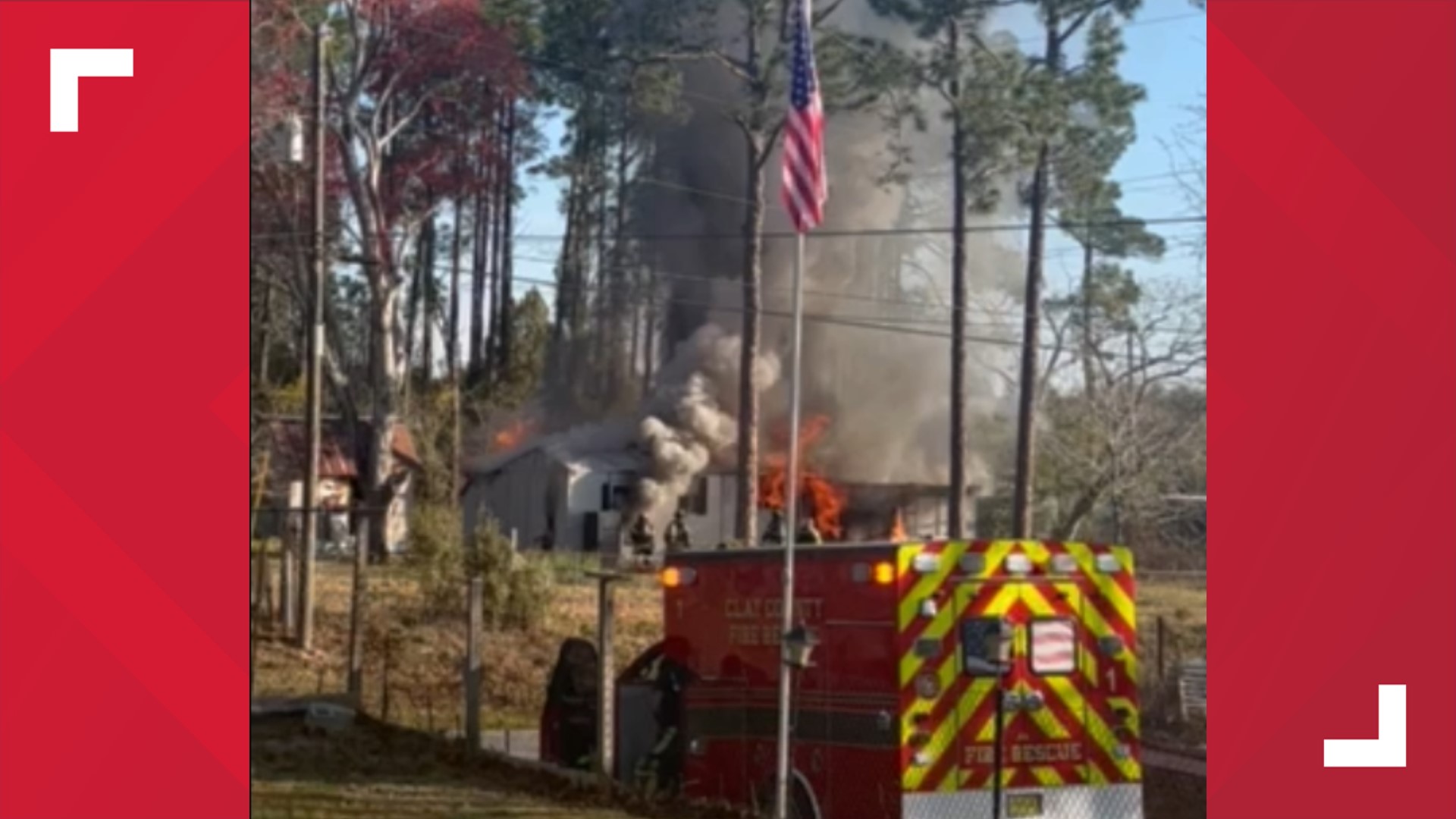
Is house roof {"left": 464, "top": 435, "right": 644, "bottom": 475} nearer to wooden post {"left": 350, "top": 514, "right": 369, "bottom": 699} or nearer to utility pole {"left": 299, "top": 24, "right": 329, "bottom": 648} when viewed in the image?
utility pole {"left": 299, "top": 24, "right": 329, "bottom": 648}

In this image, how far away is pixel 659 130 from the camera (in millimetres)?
39812

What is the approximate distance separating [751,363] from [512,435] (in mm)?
10310

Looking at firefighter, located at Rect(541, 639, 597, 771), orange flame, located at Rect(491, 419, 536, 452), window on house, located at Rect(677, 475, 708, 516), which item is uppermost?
orange flame, located at Rect(491, 419, 536, 452)

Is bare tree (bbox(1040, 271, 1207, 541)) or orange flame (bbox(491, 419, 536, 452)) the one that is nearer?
bare tree (bbox(1040, 271, 1207, 541))

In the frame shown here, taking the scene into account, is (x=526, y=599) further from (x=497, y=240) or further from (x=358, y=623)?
(x=497, y=240)

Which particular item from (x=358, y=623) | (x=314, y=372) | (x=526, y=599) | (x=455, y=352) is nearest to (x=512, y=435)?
(x=455, y=352)

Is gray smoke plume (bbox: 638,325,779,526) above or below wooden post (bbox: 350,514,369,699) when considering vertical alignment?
above

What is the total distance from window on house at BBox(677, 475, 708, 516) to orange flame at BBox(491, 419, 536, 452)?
452 cm

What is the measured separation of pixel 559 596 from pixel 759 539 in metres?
9.56

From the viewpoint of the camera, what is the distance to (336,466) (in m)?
35.9

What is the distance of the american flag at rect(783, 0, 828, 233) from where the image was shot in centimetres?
1287

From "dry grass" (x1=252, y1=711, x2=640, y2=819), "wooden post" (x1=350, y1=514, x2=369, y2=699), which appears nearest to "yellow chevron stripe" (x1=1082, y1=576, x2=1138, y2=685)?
"dry grass" (x1=252, y1=711, x2=640, y2=819)
